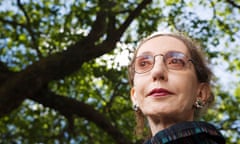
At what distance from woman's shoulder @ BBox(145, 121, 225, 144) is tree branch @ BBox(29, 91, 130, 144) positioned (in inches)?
296

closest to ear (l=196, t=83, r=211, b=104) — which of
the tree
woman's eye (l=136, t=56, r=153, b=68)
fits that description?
woman's eye (l=136, t=56, r=153, b=68)

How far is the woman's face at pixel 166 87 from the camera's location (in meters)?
1.82

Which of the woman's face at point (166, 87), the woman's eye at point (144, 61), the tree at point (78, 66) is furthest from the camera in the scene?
the tree at point (78, 66)

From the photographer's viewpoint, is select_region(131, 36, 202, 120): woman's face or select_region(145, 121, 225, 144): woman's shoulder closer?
select_region(145, 121, 225, 144): woman's shoulder

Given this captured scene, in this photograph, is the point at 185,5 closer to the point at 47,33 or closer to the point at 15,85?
the point at 47,33

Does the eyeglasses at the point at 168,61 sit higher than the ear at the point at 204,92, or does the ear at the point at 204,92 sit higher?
the eyeglasses at the point at 168,61

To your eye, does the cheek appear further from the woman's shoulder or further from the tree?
the tree

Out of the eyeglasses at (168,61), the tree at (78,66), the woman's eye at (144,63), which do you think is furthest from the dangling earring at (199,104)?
the tree at (78,66)

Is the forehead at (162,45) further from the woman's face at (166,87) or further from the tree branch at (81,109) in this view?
the tree branch at (81,109)

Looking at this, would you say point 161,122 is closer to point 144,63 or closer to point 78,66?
point 144,63

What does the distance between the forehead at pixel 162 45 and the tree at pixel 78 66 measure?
6.36 meters

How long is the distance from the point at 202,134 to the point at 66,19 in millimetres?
8904

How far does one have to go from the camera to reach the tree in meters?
9.04

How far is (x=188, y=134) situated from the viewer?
5.52ft
